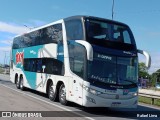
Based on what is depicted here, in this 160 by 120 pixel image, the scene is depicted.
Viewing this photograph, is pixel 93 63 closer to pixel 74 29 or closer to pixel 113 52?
pixel 113 52

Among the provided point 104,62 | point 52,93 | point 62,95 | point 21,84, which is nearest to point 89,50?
point 104,62

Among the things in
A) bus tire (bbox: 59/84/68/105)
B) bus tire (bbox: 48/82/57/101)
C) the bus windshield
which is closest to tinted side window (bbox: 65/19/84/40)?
the bus windshield

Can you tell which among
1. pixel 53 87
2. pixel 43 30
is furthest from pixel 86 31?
pixel 43 30

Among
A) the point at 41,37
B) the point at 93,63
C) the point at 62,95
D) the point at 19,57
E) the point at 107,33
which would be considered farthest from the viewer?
the point at 19,57

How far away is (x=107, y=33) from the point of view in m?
14.5

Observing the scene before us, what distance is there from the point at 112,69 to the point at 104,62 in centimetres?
42

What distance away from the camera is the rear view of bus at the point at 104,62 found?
13.3 m

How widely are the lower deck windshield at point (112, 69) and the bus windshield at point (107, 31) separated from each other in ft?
2.85

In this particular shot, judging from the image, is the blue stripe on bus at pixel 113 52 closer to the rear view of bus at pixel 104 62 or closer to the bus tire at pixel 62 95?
the rear view of bus at pixel 104 62

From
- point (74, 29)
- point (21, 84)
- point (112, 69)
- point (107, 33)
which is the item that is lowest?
point (21, 84)

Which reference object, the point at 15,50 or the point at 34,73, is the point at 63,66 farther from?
the point at 15,50

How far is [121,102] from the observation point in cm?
1359

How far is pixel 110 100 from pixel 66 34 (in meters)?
3.98

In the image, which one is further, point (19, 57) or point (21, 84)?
point (19, 57)
